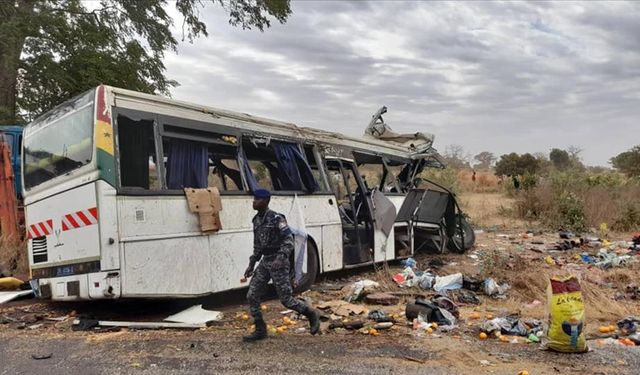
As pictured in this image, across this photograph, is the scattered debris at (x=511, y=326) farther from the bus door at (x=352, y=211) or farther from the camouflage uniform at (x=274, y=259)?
the bus door at (x=352, y=211)

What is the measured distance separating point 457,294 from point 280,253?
284 cm

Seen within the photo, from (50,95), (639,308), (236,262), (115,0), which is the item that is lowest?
(639,308)

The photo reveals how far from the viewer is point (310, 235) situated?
737 cm

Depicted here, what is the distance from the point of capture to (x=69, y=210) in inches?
217

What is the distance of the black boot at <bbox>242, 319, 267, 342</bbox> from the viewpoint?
16.5 feet

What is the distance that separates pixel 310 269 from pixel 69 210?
3.22m

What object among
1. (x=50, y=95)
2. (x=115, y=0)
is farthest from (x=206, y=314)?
(x=115, y=0)

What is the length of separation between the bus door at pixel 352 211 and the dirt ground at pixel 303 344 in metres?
0.94

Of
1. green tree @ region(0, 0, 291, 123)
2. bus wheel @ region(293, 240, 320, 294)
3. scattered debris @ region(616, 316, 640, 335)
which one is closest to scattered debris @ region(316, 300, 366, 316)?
bus wheel @ region(293, 240, 320, 294)

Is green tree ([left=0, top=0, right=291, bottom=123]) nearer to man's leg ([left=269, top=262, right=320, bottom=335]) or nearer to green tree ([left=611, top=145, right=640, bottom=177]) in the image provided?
man's leg ([left=269, top=262, right=320, bottom=335])

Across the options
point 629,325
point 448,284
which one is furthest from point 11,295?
point 629,325

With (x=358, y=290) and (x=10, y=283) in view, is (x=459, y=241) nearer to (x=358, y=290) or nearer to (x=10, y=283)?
(x=358, y=290)

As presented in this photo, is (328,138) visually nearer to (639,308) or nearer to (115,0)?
(639,308)

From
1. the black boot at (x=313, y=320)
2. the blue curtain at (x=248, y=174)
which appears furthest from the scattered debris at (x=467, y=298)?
the blue curtain at (x=248, y=174)
